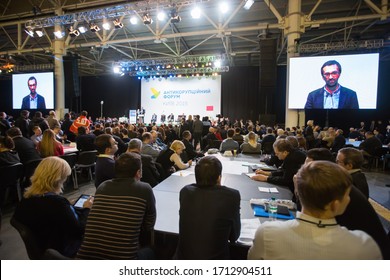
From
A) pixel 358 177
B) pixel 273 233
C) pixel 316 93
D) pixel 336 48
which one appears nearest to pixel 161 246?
pixel 273 233

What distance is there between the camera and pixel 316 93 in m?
7.28

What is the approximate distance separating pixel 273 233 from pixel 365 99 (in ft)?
26.4

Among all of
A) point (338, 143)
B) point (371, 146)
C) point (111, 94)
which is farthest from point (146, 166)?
point (111, 94)

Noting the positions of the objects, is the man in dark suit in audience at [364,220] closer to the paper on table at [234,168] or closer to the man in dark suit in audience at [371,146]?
the paper on table at [234,168]

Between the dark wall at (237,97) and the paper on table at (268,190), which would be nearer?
the paper on table at (268,190)

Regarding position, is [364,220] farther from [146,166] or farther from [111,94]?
[111,94]

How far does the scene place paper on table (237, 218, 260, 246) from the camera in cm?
146

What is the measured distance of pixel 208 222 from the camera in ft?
4.34

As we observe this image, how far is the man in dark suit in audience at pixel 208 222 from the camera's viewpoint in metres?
1.32

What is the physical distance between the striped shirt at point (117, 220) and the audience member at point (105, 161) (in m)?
1.16

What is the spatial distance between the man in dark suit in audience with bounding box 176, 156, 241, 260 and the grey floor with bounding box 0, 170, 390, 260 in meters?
1.98

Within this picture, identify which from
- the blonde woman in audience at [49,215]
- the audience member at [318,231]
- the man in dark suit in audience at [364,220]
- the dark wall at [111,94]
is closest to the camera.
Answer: the audience member at [318,231]

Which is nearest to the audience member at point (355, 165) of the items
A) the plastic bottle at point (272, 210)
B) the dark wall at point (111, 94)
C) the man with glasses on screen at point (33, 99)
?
the plastic bottle at point (272, 210)

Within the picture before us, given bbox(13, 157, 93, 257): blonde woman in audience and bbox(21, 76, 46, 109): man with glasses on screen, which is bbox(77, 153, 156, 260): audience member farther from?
bbox(21, 76, 46, 109): man with glasses on screen
